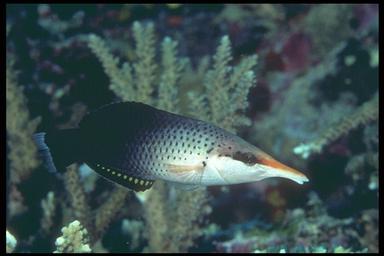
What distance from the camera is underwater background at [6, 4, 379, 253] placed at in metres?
4.36

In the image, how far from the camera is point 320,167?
212 inches

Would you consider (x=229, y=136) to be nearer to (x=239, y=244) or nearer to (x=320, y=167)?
(x=239, y=244)

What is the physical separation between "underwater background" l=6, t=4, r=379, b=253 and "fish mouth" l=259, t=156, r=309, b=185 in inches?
65.8

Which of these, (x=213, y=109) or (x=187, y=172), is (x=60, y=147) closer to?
(x=187, y=172)

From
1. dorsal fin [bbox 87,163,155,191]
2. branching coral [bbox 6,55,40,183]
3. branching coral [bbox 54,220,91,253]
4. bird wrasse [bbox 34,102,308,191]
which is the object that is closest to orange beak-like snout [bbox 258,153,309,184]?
bird wrasse [bbox 34,102,308,191]

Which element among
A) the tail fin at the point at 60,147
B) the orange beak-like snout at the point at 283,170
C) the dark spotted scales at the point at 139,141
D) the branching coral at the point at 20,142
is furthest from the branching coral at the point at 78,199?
the orange beak-like snout at the point at 283,170

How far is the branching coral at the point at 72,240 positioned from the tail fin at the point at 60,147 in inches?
19.4

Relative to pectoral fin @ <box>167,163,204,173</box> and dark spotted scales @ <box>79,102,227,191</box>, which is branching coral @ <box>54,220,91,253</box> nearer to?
dark spotted scales @ <box>79,102,227,191</box>

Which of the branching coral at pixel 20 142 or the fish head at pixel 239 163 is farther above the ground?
the branching coral at pixel 20 142

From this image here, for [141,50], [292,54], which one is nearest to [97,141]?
[141,50]

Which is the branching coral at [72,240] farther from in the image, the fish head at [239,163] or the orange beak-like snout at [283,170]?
the orange beak-like snout at [283,170]

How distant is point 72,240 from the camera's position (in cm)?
287

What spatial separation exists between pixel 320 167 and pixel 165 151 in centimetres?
350

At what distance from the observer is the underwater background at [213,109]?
4363 mm
